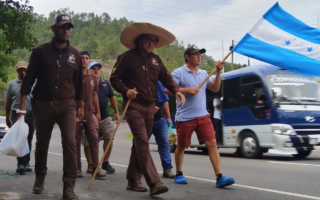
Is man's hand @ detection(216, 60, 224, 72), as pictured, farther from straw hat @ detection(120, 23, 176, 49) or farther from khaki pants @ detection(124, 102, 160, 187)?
khaki pants @ detection(124, 102, 160, 187)

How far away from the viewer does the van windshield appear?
1274 centimetres

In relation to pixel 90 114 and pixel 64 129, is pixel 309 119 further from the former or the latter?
pixel 64 129

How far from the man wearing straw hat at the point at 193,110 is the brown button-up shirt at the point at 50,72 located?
→ 190cm

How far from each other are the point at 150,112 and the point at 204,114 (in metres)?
1.15

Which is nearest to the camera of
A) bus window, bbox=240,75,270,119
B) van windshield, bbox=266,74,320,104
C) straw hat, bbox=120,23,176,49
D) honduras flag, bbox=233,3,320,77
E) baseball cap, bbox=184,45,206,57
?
straw hat, bbox=120,23,176,49

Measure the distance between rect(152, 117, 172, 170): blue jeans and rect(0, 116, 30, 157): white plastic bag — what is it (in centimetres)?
274

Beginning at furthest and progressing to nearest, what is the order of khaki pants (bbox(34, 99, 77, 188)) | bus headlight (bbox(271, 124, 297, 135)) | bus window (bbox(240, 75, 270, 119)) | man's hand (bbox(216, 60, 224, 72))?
1. bus window (bbox(240, 75, 270, 119))
2. bus headlight (bbox(271, 124, 297, 135))
3. man's hand (bbox(216, 60, 224, 72))
4. khaki pants (bbox(34, 99, 77, 188))

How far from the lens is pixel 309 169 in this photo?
9461mm

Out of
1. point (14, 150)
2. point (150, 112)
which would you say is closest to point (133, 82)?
point (150, 112)

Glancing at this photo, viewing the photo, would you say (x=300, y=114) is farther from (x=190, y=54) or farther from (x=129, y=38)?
(x=129, y=38)

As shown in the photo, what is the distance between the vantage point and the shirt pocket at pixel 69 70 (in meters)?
5.75

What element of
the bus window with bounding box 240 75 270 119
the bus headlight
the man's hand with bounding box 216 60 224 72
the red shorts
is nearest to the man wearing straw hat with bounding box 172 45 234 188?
the red shorts

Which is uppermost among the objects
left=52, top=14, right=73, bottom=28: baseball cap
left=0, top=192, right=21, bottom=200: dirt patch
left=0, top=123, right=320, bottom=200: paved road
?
left=52, top=14, right=73, bottom=28: baseball cap

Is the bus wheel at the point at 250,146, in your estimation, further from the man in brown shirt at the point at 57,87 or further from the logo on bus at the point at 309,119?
the man in brown shirt at the point at 57,87
